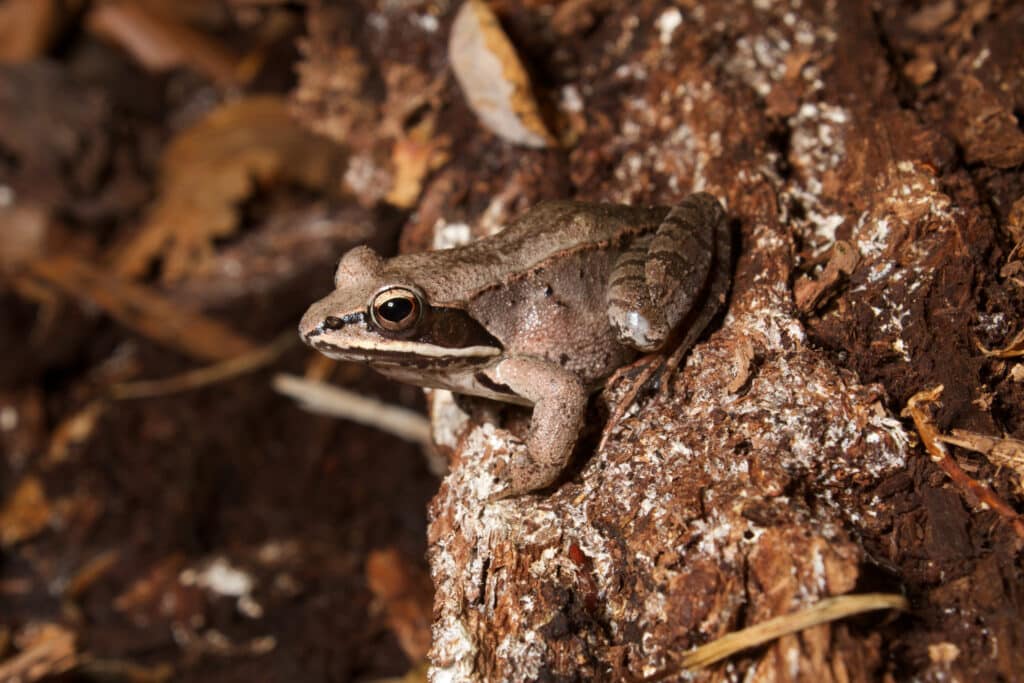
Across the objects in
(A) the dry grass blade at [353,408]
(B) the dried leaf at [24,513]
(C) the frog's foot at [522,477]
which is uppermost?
(A) the dry grass blade at [353,408]

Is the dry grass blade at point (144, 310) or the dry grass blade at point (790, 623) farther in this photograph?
the dry grass blade at point (144, 310)

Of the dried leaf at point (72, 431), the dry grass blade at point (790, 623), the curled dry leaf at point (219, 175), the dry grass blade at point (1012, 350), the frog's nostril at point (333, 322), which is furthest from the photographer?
the curled dry leaf at point (219, 175)

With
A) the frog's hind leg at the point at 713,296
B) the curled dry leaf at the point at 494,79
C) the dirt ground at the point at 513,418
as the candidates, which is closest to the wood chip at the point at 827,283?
the dirt ground at the point at 513,418

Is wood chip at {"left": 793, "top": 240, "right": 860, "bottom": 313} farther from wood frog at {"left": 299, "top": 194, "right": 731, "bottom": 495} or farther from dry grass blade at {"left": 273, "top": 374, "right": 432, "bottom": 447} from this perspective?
dry grass blade at {"left": 273, "top": 374, "right": 432, "bottom": 447}

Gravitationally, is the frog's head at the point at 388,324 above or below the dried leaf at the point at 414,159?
below

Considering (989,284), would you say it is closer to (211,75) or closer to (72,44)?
(211,75)

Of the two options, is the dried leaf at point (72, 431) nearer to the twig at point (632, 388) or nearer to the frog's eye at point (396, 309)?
the frog's eye at point (396, 309)
